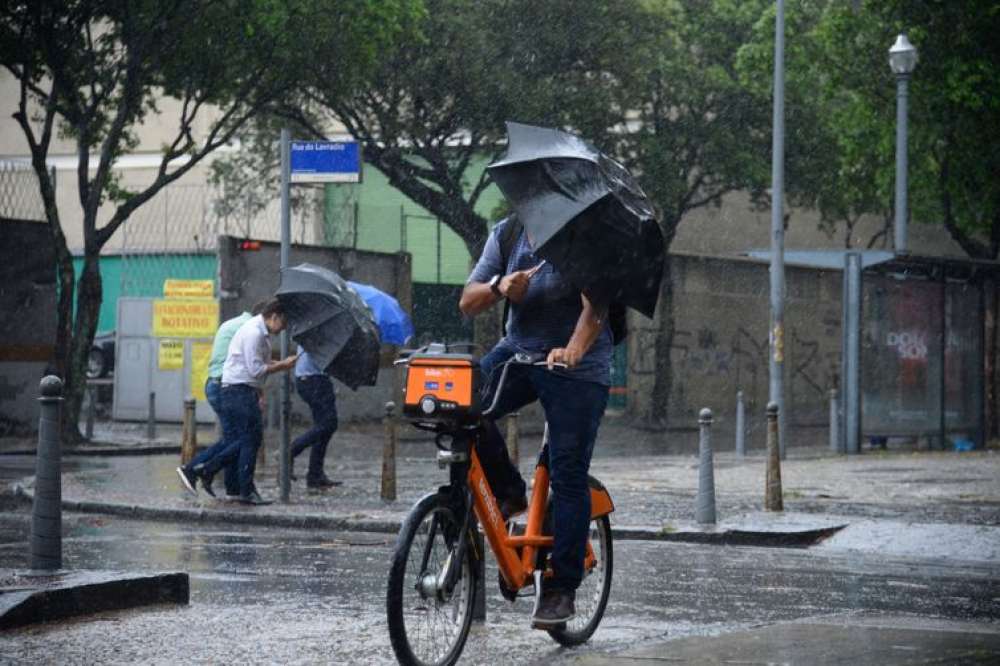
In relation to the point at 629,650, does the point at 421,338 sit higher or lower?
higher

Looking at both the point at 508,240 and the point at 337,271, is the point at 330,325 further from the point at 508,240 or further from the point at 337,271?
the point at 337,271

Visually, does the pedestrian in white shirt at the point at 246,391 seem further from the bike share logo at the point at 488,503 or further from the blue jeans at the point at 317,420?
the bike share logo at the point at 488,503

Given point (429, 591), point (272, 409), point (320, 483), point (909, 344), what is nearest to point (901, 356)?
point (909, 344)

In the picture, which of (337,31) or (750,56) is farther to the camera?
(750,56)

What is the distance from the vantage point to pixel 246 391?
14859mm

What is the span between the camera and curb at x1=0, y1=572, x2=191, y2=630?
7328 millimetres

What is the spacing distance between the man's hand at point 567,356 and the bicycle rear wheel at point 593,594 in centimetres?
97

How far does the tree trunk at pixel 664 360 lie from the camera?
1406 inches

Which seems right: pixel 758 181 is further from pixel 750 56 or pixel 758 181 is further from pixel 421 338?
pixel 421 338

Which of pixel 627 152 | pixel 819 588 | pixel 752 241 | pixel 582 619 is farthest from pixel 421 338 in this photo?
pixel 582 619

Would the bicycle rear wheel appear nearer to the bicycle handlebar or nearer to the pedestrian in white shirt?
the bicycle handlebar

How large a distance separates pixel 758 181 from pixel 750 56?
3.77m

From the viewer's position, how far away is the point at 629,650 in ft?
22.6

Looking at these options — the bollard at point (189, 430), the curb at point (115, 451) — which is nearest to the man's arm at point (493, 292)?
the bollard at point (189, 430)
